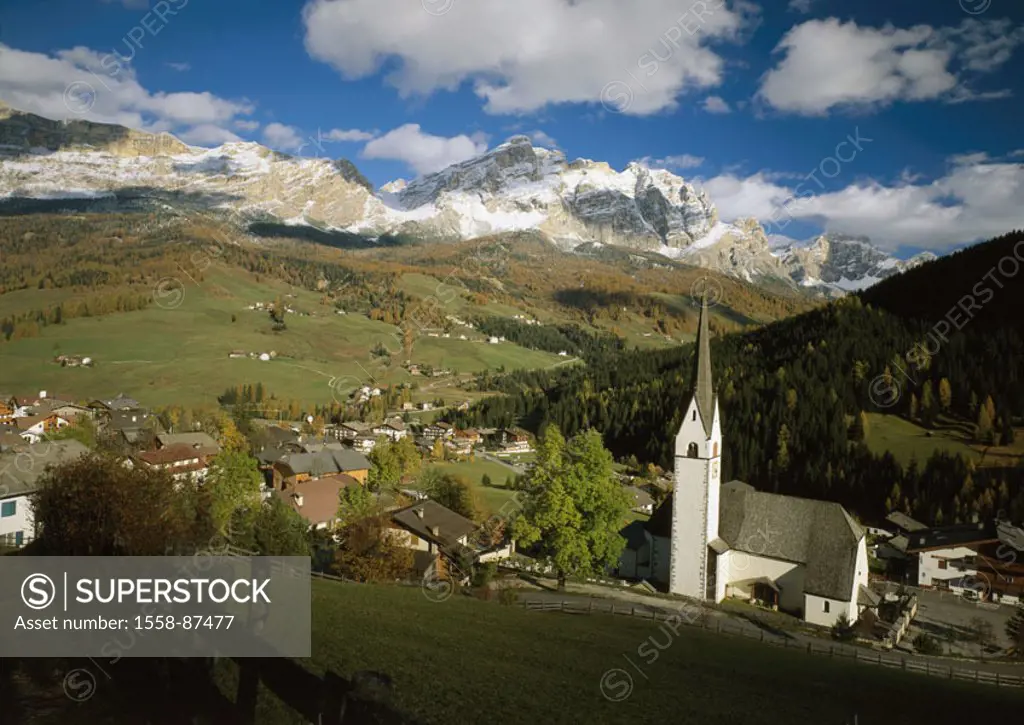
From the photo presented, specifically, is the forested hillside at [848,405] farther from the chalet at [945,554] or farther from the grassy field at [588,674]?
the grassy field at [588,674]

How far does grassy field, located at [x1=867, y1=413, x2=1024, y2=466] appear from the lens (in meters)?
81.6

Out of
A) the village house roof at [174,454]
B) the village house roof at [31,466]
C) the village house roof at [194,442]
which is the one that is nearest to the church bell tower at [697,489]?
the village house roof at [31,466]

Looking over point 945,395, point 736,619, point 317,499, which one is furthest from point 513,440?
point 736,619

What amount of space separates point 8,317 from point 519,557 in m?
184

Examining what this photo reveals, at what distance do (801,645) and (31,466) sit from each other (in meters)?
50.7

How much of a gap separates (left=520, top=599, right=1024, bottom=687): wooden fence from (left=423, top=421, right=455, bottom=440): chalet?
90578 mm

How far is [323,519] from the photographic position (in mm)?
65125

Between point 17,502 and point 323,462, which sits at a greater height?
point 17,502

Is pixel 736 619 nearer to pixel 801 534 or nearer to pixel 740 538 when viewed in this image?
pixel 740 538

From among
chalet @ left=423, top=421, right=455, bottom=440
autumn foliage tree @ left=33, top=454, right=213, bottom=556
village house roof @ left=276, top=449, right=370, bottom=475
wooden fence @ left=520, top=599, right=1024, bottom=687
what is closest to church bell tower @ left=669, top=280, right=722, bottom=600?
wooden fence @ left=520, top=599, right=1024, bottom=687

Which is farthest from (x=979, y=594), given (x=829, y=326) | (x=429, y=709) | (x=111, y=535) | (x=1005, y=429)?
(x=829, y=326)

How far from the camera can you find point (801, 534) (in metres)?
45.7

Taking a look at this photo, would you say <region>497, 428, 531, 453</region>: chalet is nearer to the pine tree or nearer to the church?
the pine tree

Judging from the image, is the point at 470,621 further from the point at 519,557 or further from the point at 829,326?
the point at 829,326
